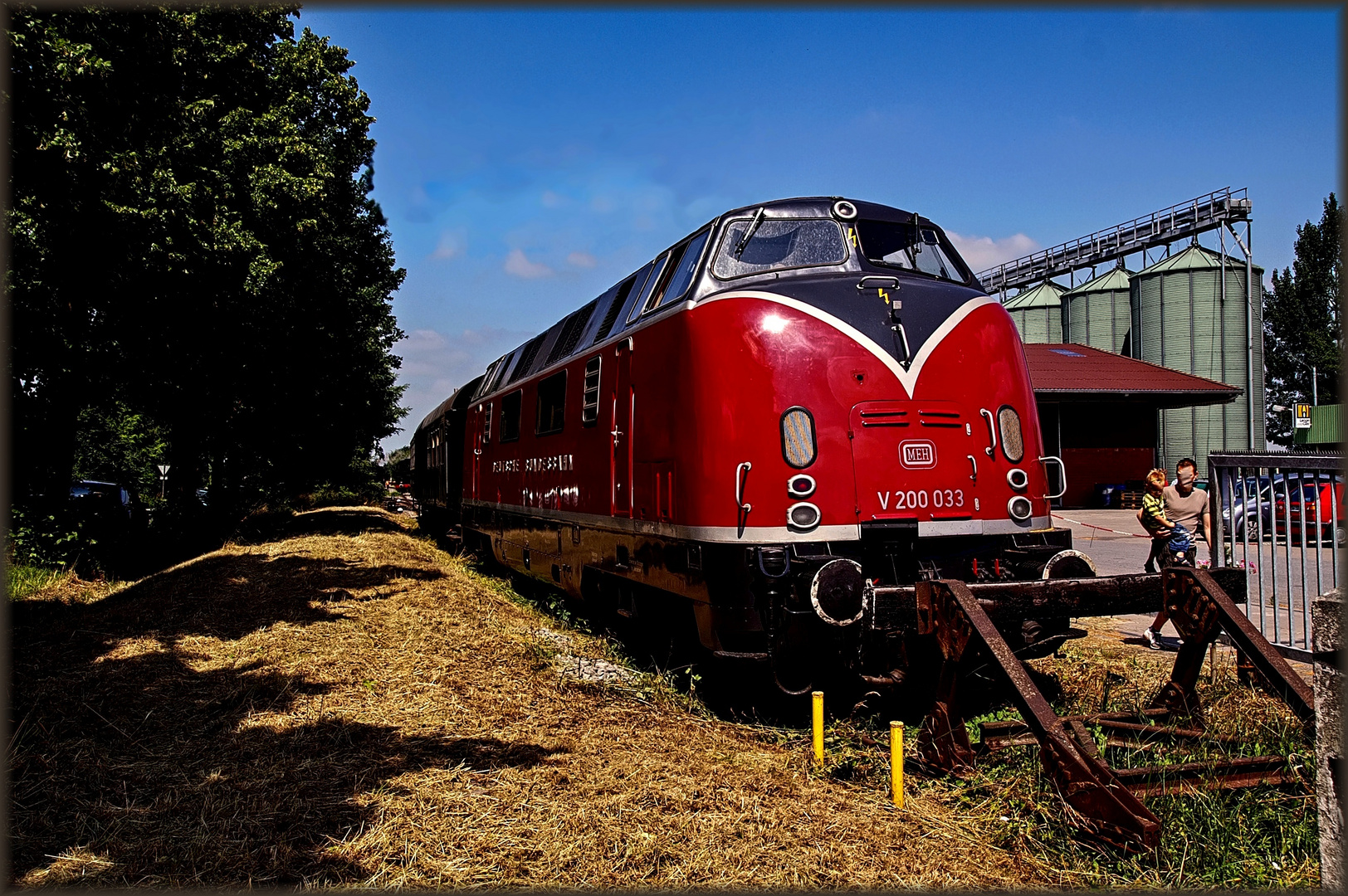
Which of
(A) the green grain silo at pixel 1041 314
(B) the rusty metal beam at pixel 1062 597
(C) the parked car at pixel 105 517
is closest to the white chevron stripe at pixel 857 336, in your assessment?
(B) the rusty metal beam at pixel 1062 597

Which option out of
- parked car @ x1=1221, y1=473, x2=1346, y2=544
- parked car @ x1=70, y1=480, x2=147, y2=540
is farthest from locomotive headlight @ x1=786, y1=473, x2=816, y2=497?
parked car @ x1=70, y1=480, x2=147, y2=540

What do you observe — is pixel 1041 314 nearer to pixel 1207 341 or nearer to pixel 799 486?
pixel 1207 341

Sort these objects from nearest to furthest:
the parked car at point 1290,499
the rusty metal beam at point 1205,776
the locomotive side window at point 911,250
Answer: the rusty metal beam at point 1205,776
the locomotive side window at point 911,250
the parked car at point 1290,499

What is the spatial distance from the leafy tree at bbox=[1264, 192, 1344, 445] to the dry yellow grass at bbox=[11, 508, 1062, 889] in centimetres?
5509

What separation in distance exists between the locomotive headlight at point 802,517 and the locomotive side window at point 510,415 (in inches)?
231

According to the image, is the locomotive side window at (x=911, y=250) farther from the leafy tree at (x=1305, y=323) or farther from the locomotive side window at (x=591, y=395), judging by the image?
the leafy tree at (x=1305, y=323)

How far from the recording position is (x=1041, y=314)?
41.8m

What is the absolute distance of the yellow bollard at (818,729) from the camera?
16.4ft

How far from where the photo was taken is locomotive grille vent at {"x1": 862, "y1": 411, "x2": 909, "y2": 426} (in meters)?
5.67

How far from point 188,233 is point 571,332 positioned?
17.5 ft

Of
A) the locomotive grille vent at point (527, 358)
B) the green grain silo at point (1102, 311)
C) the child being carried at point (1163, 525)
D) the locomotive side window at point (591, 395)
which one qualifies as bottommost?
the child being carried at point (1163, 525)

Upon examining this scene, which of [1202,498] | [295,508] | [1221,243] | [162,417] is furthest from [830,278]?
[295,508]

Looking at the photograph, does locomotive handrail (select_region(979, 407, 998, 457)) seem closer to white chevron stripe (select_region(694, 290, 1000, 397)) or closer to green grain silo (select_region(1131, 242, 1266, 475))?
white chevron stripe (select_region(694, 290, 1000, 397))

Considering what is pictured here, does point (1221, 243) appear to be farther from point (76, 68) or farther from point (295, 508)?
point (295, 508)
